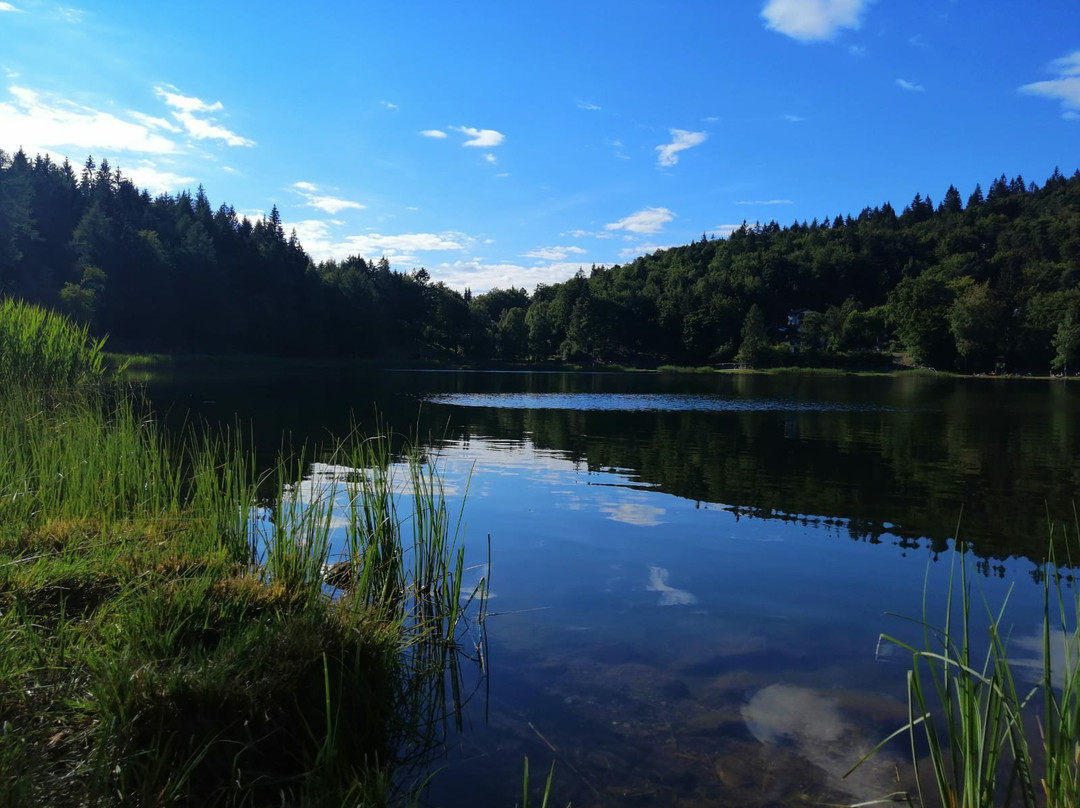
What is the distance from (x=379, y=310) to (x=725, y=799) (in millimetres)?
123220

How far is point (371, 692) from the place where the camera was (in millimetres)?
4527

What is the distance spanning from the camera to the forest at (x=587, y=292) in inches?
3255

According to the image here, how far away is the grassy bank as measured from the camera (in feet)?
11.2

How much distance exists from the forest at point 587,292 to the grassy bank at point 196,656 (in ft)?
212

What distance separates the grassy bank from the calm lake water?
0.72m

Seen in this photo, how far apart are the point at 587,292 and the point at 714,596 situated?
14366cm

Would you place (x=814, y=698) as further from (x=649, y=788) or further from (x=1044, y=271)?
(x=1044, y=271)

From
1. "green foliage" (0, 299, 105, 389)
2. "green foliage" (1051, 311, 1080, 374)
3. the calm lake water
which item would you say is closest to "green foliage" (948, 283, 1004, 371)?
"green foliage" (1051, 311, 1080, 374)

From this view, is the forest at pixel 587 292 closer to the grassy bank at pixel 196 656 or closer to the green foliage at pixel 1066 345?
the green foliage at pixel 1066 345

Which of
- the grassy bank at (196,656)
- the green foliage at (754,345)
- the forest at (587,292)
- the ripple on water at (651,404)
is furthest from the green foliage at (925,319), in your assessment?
the grassy bank at (196,656)

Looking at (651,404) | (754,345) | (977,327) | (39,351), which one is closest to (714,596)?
(39,351)

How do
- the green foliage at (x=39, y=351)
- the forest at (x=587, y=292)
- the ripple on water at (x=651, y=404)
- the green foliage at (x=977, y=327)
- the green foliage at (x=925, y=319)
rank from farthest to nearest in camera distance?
the green foliage at (x=925, y=319)
the green foliage at (x=977, y=327)
the forest at (x=587, y=292)
the ripple on water at (x=651, y=404)
the green foliage at (x=39, y=351)

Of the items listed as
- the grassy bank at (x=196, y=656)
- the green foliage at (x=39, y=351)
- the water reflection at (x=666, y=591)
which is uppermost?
the green foliage at (x=39, y=351)

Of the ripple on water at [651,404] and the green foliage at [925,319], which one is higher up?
the green foliage at [925,319]
